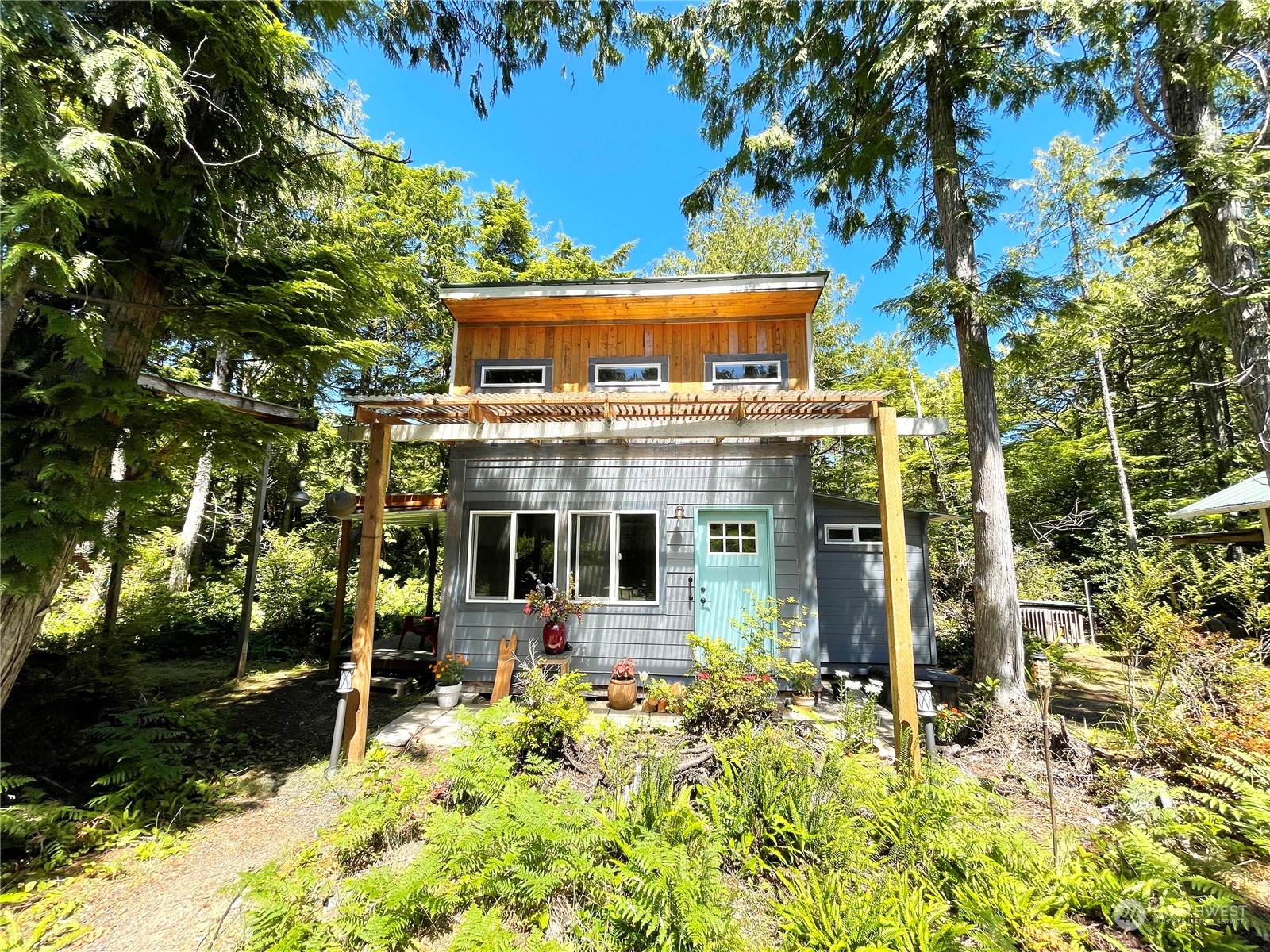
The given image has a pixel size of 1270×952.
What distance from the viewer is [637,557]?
6.56 m

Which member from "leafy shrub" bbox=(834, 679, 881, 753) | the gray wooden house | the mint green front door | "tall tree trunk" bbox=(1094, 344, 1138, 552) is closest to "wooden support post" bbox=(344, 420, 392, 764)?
the gray wooden house

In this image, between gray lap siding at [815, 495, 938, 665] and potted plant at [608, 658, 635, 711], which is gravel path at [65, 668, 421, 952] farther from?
gray lap siding at [815, 495, 938, 665]

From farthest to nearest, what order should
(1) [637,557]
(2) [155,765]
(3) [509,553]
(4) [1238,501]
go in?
1. (4) [1238,501]
2. (3) [509,553]
3. (1) [637,557]
4. (2) [155,765]

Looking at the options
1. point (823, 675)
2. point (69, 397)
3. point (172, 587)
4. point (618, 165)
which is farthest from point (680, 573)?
point (172, 587)

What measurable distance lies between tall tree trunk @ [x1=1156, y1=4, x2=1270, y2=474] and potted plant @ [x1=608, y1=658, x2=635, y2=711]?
283 inches

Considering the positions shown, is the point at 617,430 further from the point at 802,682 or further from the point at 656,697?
the point at 802,682

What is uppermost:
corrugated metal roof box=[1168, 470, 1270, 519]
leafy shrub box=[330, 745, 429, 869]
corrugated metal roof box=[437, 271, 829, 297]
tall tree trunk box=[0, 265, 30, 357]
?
corrugated metal roof box=[437, 271, 829, 297]

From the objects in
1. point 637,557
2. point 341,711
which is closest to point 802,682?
point 637,557

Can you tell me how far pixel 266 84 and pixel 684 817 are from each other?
6.19 m

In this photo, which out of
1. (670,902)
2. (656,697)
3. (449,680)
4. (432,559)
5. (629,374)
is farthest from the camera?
(432,559)

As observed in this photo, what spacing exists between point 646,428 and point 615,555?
2318mm

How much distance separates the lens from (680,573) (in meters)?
6.43

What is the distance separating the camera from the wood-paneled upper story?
6.65 metres

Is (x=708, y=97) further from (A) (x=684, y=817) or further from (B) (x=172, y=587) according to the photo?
(B) (x=172, y=587)
